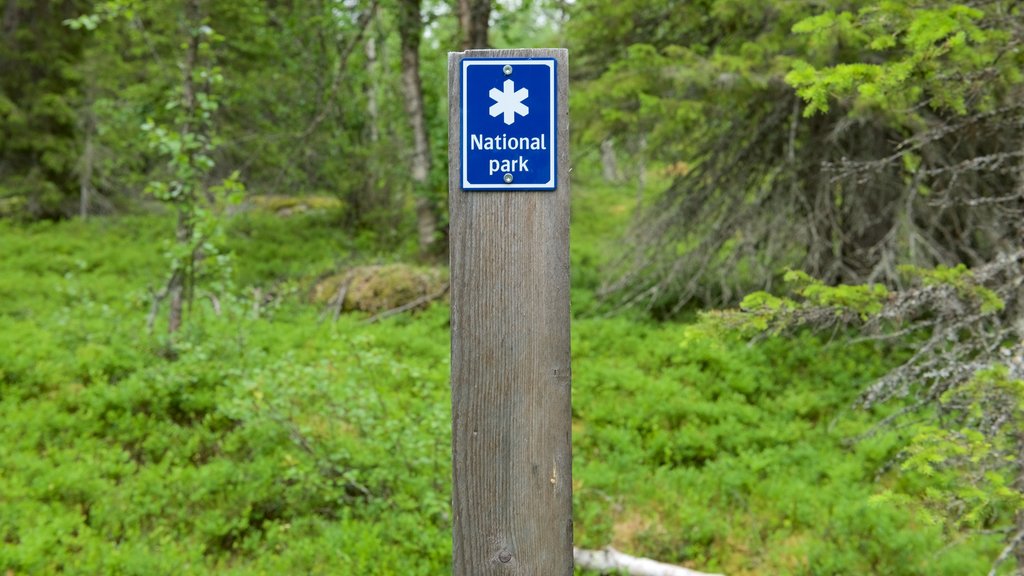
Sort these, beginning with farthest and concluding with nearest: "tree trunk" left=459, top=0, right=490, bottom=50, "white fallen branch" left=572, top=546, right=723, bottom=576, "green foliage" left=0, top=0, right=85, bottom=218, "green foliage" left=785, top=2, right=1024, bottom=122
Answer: "green foliage" left=0, top=0, right=85, bottom=218 < "tree trunk" left=459, top=0, right=490, bottom=50 < "white fallen branch" left=572, top=546, right=723, bottom=576 < "green foliage" left=785, top=2, right=1024, bottom=122

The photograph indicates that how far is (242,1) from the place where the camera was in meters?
10.0

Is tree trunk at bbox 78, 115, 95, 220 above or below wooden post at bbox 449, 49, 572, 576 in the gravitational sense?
above

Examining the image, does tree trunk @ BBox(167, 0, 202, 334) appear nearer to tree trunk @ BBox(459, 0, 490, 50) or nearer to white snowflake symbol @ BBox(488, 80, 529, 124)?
tree trunk @ BBox(459, 0, 490, 50)

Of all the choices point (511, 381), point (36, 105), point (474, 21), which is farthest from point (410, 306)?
point (36, 105)

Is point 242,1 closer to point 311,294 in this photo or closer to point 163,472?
point 311,294

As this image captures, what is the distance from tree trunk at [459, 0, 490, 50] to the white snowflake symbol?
7.67m

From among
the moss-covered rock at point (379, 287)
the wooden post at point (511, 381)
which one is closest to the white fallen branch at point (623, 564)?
the wooden post at point (511, 381)

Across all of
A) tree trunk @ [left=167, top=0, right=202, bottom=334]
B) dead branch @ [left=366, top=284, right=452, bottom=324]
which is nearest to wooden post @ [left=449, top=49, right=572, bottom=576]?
tree trunk @ [left=167, top=0, right=202, bottom=334]

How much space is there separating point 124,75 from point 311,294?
654cm

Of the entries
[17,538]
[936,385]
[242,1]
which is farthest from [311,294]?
[936,385]

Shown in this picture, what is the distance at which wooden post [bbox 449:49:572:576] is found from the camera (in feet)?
5.82

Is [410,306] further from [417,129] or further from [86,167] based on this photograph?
[86,167]

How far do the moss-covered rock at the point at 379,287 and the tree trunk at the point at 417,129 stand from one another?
1.37 m

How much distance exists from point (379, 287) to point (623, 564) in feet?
19.4
